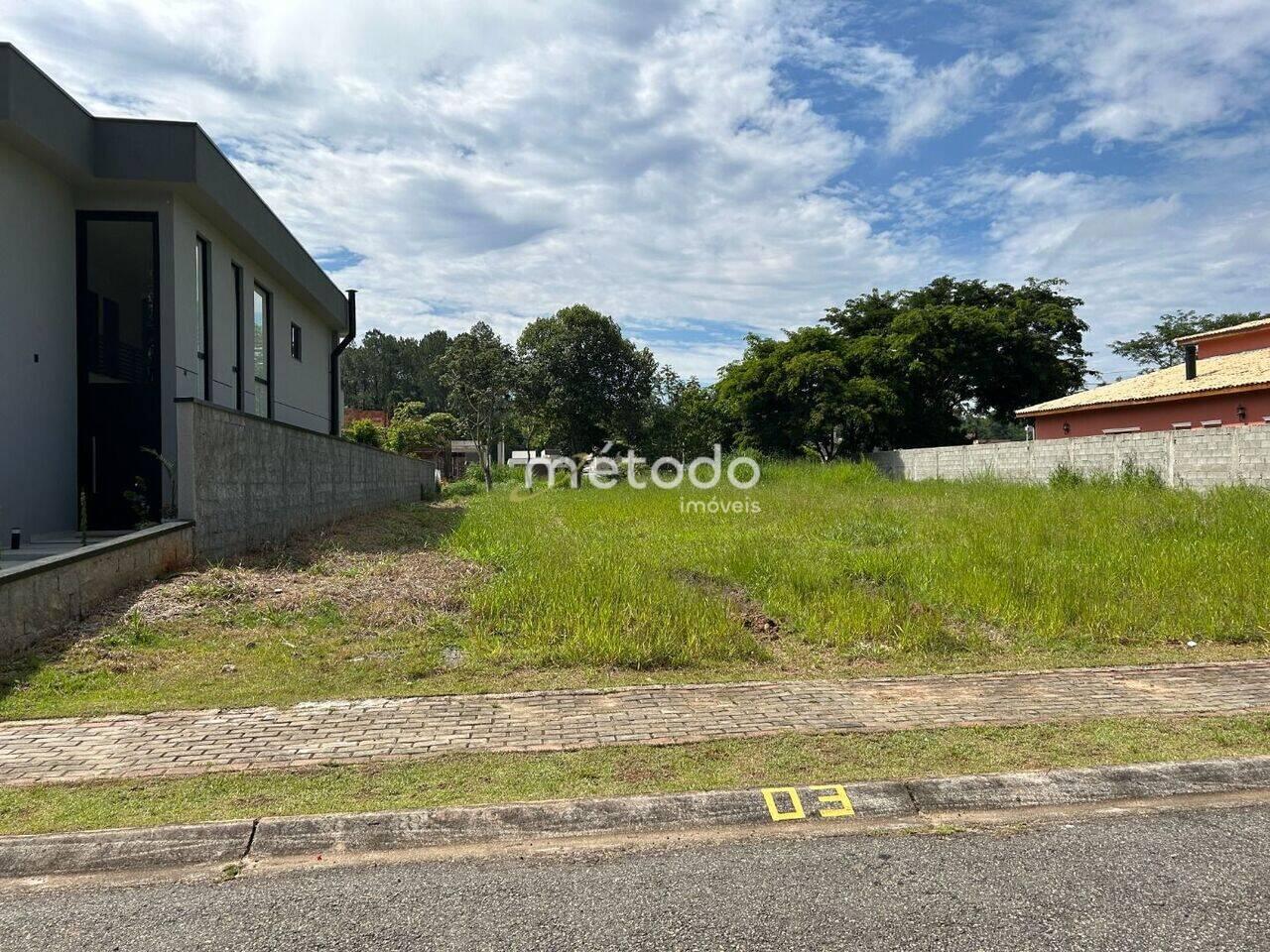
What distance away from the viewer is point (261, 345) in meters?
15.4

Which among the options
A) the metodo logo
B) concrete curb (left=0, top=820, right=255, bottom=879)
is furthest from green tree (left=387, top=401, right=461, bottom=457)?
concrete curb (left=0, top=820, right=255, bottom=879)

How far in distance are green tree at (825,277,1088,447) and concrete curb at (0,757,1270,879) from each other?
2927 cm

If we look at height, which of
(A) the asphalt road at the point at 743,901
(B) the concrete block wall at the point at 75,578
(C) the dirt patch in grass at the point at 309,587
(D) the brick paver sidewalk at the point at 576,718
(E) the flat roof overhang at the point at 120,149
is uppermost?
(E) the flat roof overhang at the point at 120,149

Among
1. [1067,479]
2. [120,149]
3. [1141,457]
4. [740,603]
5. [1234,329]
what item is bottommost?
[740,603]

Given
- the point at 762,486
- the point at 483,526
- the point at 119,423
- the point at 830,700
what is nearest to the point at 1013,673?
the point at 830,700

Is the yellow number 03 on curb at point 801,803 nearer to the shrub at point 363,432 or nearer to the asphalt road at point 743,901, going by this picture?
the asphalt road at point 743,901

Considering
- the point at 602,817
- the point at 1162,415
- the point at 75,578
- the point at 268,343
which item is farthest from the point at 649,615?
the point at 1162,415

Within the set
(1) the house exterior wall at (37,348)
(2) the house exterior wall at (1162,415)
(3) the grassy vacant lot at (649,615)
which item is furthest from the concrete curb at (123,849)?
(2) the house exterior wall at (1162,415)

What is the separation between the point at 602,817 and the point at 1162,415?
87.7ft

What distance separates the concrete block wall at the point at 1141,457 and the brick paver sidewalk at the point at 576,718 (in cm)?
1275

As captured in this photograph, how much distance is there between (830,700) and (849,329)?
36224 mm

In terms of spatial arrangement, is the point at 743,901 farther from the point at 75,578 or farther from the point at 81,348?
the point at 81,348

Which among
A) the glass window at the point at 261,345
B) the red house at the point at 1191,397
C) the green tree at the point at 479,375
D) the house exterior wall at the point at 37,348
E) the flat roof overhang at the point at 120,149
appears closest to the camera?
the flat roof overhang at the point at 120,149

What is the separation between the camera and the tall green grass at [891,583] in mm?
6629
